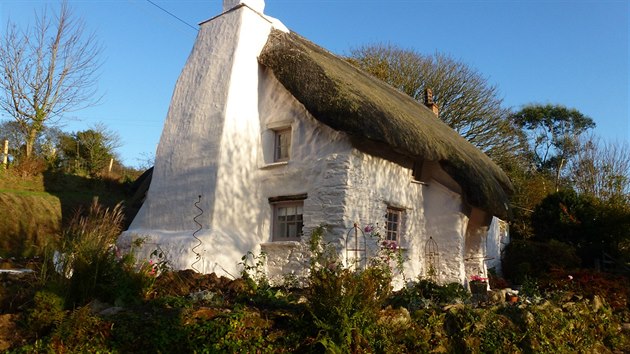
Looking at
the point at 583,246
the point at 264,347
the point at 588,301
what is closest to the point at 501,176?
the point at 583,246

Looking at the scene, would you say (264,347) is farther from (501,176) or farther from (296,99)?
(501,176)

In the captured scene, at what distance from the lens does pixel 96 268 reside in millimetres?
5562

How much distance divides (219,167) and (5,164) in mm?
8668

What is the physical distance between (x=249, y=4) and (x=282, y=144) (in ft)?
11.3

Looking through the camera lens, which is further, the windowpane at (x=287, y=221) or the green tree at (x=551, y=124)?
the green tree at (x=551, y=124)

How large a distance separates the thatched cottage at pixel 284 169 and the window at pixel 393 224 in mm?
30

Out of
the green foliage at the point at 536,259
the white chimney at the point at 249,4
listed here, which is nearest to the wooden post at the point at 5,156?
the white chimney at the point at 249,4

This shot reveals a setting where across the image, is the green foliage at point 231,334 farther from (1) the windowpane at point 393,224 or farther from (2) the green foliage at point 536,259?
(2) the green foliage at point 536,259

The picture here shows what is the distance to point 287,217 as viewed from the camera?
10.5 metres

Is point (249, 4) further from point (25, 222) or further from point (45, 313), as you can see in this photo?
point (45, 313)

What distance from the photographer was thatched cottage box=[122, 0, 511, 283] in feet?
31.4

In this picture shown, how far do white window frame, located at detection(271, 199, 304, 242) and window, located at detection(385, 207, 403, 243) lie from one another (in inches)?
74.1

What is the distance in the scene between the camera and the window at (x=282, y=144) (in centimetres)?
1097

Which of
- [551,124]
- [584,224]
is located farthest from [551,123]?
[584,224]
